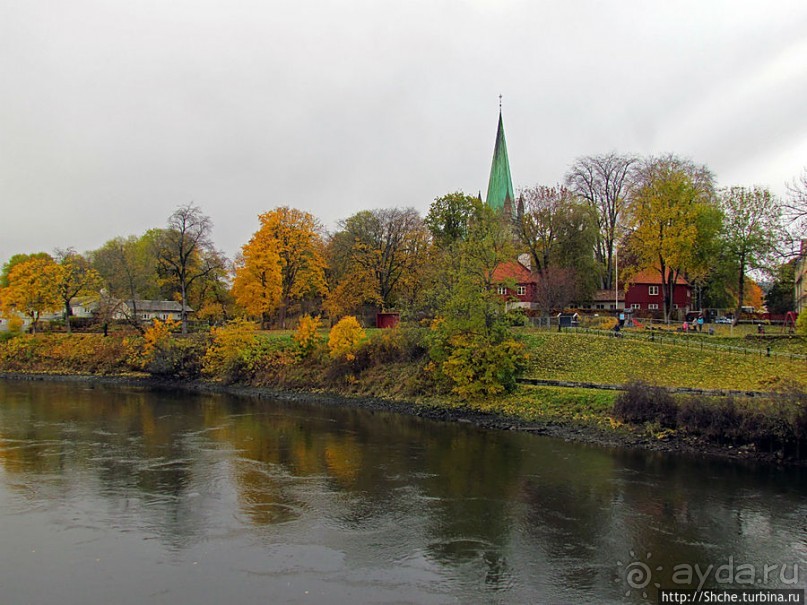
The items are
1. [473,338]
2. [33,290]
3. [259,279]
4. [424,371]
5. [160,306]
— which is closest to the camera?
[473,338]

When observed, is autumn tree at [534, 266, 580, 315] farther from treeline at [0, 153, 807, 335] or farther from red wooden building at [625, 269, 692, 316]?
red wooden building at [625, 269, 692, 316]

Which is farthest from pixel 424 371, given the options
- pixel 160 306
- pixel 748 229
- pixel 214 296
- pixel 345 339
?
pixel 160 306

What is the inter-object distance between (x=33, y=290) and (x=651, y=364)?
62.4 meters

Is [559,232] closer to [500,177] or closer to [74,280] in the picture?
[500,177]

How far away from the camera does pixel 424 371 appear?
38469 mm

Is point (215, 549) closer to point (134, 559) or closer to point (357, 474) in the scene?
point (134, 559)

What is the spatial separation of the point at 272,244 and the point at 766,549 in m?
47.9

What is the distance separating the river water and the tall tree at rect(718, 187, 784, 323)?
28737mm

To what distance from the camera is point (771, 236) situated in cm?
4322

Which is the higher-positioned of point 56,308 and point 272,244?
point 272,244

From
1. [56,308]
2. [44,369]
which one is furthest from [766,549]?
[56,308]

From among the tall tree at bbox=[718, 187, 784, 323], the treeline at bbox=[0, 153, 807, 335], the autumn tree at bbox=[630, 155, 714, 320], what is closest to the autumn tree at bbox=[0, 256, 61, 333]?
the treeline at bbox=[0, 153, 807, 335]

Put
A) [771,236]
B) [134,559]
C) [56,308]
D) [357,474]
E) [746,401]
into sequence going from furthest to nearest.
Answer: [56,308] → [771,236] → [746,401] → [357,474] → [134,559]

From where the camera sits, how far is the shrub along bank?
78.6 feet
